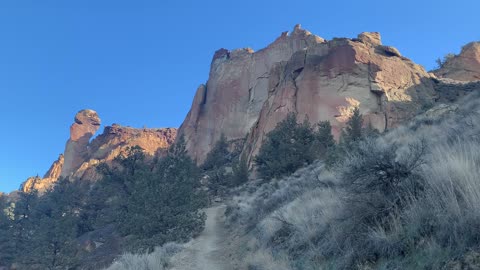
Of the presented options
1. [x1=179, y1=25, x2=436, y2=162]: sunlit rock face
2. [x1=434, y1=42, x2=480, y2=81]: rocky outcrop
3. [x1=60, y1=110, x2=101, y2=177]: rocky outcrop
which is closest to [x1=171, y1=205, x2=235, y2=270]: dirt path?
[x1=179, y1=25, x2=436, y2=162]: sunlit rock face

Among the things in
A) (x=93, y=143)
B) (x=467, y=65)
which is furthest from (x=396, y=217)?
(x=93, y=143)

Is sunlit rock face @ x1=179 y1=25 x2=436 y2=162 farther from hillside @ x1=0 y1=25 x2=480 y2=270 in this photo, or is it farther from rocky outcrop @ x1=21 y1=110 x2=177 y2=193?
rocky outcrop @ x1=21 y1=110 x2=177 y2=193

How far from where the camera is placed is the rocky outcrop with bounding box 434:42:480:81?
181ft

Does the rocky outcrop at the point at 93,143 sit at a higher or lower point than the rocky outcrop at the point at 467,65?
higher

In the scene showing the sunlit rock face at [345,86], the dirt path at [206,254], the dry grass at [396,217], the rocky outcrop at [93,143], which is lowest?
the dirt path at [206,254]

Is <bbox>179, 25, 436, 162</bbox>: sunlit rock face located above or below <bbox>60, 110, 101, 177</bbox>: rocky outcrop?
below

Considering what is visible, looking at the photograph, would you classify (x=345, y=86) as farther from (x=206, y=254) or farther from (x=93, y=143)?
(x=93, y=143)

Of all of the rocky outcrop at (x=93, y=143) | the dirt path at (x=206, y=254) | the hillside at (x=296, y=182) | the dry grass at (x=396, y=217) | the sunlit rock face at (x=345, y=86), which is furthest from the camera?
the rocky outcrop at (x=93, y=143)

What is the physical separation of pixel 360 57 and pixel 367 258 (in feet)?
157

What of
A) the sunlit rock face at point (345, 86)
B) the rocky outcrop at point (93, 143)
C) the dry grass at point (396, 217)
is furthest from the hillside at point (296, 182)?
the rocky outcrop at point (93, 143)

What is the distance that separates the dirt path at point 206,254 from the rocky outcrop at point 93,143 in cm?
6933

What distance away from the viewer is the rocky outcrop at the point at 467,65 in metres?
55.1

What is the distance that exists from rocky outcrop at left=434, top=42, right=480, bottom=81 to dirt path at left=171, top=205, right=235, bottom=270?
51.5 meters

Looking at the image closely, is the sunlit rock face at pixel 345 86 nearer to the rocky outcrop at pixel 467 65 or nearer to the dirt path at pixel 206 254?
the rocky outcrop at pixel 467 65
